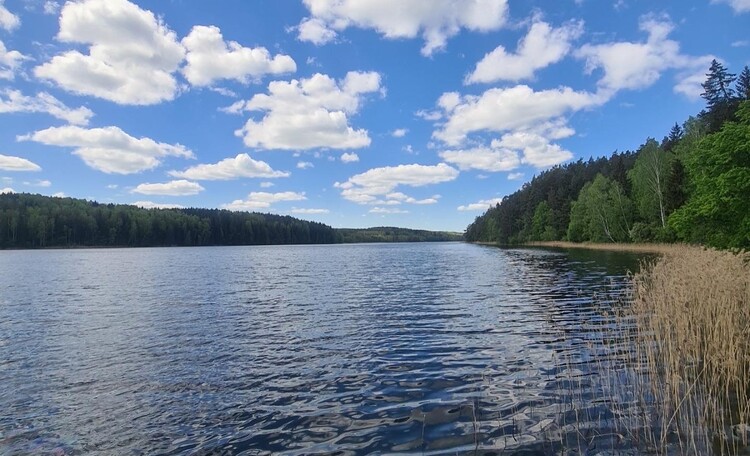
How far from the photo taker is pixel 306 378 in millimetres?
11539

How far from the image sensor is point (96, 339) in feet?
54.6

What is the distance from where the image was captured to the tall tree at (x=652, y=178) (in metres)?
70.5

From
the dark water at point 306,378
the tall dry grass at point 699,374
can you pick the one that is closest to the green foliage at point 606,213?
the dark water at point 306,378

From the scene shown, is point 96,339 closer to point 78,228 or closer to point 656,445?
point 656,445

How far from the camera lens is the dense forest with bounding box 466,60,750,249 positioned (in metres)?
33.3

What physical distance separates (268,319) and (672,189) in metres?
66.3

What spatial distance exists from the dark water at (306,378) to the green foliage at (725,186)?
1768 centimetres

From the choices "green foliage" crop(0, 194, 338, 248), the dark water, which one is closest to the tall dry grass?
the dark water

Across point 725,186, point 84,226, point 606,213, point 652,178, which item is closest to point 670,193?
point 652,178

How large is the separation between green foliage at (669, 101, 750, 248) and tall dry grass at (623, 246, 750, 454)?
2226cm

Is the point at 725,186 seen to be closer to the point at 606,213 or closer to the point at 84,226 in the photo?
the point at 606,213

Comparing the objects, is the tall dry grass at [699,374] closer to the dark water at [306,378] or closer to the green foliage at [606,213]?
the dark water at [306,378]

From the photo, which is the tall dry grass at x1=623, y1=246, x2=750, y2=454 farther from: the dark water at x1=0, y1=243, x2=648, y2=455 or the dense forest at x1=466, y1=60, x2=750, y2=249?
the dense forest at x1=466, y1=60, x2=750, y2=249

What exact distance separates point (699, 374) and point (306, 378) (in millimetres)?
8694
